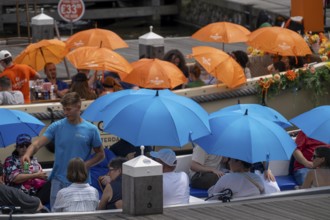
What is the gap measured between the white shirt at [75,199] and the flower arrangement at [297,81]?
22.8ft

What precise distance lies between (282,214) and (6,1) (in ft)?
79.7

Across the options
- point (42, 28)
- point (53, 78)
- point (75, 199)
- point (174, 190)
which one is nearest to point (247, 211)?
point (174, 190)

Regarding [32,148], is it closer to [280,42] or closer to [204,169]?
[204,169]

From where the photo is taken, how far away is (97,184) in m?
12.2

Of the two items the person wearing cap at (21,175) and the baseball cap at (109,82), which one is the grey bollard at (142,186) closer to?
the person wearing cap at (21,175)

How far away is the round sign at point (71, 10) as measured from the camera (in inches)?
874

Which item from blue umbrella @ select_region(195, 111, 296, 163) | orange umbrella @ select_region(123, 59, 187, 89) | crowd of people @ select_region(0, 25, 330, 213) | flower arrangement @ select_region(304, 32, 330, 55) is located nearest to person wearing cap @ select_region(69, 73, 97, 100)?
orange umbrella @ select_region(123, 59, 187, 89)

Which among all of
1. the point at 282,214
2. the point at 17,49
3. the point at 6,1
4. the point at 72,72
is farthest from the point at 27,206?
the point at 6,1

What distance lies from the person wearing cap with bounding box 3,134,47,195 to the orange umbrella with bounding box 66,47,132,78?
365cm

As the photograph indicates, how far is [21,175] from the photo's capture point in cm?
1191

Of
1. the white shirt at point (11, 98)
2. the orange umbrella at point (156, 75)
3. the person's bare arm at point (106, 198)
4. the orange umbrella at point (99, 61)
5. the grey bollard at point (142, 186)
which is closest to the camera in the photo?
the grey bollard at point (142, 186)

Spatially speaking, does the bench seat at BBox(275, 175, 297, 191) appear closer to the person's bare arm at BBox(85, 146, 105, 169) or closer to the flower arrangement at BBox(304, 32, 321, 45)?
the person's bare arm at BBox(85, 146, 105, 169)

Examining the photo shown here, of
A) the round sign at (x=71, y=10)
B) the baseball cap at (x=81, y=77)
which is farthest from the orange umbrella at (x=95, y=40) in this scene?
the round sign at (x=71, y=10)

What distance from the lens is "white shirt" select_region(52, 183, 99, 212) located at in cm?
1041
